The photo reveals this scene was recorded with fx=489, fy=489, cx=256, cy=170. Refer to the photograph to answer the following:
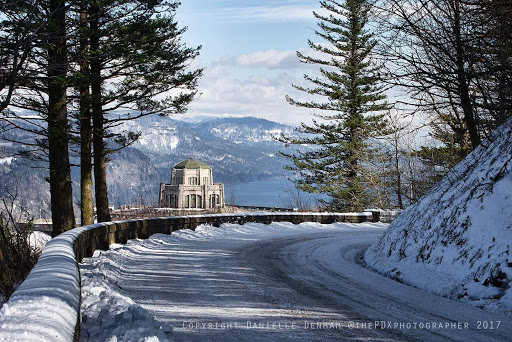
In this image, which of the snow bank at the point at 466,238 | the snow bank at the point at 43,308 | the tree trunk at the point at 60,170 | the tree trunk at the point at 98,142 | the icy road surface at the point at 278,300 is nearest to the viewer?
the snow bank at the point at 43,308

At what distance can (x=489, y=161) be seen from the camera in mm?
10461

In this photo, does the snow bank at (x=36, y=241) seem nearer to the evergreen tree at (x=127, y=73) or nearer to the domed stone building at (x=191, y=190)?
the evergreen tree at (x=127, y=73)

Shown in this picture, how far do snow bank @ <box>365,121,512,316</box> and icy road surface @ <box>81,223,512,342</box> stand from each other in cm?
46

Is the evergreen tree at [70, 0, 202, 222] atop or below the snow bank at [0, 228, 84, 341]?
atop

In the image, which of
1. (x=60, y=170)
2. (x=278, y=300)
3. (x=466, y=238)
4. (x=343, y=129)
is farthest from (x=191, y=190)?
(x=278, y=300)

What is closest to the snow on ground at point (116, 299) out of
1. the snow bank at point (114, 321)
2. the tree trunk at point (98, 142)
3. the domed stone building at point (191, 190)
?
the snow bank at point (114, 321)

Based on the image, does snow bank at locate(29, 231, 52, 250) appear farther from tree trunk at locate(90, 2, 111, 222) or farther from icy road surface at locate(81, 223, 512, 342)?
tree trunk at locate(90, 2, 111, 222)

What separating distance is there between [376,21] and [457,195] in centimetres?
446

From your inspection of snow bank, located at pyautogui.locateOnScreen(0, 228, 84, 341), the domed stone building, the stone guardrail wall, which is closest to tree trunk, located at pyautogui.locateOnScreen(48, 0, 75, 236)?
the stone guardrail wall

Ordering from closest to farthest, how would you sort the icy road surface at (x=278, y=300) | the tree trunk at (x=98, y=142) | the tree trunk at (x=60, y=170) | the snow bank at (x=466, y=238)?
the icy road surface at (x=278, y=300) < the snow bank at (x=466, y=238) < the tree trunk at (x=60, y=170) < the tree trunk at (x=98, y=142)

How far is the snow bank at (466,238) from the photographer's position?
7867 millimetres

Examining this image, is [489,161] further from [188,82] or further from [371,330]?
[188,82]

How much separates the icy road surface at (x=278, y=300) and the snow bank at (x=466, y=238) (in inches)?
18.2

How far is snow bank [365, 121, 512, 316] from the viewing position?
7.87 m
